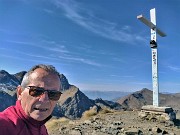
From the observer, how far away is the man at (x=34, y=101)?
2.59 m

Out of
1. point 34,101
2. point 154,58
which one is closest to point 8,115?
point 34,101

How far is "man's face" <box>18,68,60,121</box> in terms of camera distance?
2.62 meters

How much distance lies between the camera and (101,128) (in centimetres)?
1228

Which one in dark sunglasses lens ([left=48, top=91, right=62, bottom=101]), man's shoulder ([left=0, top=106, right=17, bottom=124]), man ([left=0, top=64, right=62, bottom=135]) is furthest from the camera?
dark sunglasses lens ([left=48, top=91, right=62, bottom=101])

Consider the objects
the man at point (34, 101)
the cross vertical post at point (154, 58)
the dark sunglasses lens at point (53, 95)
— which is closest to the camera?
the man at point (34, 101)

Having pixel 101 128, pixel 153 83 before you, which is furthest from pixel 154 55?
pixel 101 128

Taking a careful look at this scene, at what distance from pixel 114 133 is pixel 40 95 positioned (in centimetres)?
917

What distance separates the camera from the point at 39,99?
2678 millimetres

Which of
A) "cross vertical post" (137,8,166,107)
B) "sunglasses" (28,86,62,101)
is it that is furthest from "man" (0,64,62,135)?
"cross vertical post" (137,8,166,107)

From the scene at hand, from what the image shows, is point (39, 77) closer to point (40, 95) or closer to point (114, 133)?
point (40, 95)

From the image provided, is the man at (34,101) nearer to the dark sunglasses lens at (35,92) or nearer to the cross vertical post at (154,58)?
the dark sunglasses lens at (35,92)

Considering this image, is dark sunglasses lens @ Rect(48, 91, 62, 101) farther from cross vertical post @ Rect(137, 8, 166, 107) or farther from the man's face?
cross vertical post @ Rect(137, 8, 166, 107)

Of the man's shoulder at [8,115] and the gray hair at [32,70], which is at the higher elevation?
the gray hair at [32,70]

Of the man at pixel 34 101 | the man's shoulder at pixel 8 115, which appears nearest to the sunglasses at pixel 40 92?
the man at pixel 34 101
